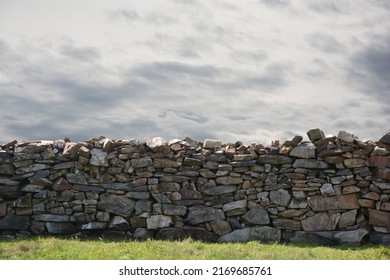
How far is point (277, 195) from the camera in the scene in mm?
12938

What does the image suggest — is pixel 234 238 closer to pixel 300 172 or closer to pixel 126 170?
pixel 300 172

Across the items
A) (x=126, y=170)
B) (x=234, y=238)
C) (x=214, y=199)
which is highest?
(x=126, y=170)

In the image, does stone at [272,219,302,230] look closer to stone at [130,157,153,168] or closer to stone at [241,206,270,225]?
stone at [241,206,270,225]

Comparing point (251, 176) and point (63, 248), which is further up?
point (251, 176)

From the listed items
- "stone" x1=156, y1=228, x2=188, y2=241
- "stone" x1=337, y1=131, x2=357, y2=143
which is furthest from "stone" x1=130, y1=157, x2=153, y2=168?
"stone" x1=337, y1=131, x2=357, y2=143

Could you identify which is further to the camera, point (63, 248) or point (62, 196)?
point (62, 196)

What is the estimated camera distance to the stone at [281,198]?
12.9 meters

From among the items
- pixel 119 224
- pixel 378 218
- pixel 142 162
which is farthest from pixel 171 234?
pixel 378 218

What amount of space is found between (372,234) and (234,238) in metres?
3.68

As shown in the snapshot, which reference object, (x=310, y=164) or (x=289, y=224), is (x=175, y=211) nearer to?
(x=289, y=224)

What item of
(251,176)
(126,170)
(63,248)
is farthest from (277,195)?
(63,248)

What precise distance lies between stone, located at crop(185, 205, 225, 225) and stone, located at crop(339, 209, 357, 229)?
318cm

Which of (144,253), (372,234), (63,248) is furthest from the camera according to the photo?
(372,234)

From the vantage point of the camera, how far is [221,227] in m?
12.9
